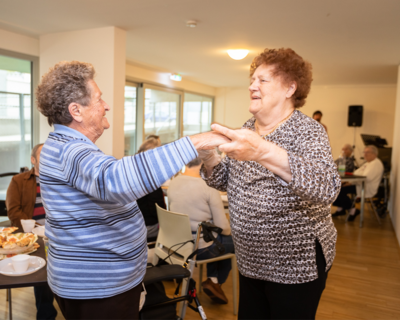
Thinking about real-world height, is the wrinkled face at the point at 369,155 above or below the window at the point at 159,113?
below

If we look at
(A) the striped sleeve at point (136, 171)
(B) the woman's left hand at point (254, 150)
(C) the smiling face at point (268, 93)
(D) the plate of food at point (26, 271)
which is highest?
(C) the smiling face at point (268, 93)

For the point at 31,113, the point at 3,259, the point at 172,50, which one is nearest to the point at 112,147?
the point at 31,113

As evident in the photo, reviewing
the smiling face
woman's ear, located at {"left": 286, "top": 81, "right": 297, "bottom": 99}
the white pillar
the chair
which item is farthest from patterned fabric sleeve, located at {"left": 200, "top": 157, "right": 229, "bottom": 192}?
the white pillar

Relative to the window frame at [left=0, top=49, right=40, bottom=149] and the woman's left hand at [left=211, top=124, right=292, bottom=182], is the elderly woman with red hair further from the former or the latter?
the window frame at [left=0, top=49, right=40, bottom=149]

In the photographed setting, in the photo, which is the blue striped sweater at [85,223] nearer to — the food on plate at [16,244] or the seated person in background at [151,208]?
the food on plate at [16,244]

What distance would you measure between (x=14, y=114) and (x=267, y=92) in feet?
14.5

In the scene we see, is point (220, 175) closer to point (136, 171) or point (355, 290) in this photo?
point (136, 171)

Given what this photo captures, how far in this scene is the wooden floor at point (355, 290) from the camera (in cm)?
273

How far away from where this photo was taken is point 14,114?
4.68 metres

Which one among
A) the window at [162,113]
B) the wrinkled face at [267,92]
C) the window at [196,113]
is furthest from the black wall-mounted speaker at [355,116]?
the wrinkled face at [267,92]

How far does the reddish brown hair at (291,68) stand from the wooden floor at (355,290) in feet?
6.54

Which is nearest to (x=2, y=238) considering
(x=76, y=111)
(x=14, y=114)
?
(x=76, y=111)

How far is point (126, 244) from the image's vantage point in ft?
3.84

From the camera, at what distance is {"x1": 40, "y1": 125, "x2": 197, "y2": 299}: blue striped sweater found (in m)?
0.95
